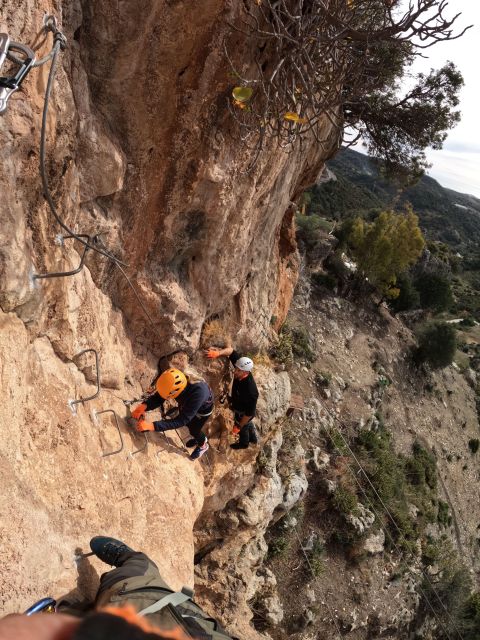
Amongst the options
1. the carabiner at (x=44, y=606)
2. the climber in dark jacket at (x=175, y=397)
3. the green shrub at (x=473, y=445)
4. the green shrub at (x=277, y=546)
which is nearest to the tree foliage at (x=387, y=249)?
the green shrub at (x=473, y=445)

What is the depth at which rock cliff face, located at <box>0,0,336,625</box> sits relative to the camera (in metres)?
3.61

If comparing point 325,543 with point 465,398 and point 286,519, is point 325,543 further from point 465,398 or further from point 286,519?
point 465,398

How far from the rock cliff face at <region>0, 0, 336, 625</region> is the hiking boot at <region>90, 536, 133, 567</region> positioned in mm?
215

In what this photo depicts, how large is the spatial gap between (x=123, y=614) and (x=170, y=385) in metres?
4.32

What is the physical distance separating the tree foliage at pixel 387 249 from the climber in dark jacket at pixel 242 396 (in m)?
18.4

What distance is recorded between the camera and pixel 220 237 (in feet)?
21.5

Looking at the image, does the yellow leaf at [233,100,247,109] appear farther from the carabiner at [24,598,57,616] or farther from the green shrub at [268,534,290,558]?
the green shrub at [268,534,290,558]

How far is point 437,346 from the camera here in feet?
78.4

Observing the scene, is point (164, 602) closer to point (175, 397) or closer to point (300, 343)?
point (175, 397)

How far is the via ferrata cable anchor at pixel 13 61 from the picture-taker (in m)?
3.00

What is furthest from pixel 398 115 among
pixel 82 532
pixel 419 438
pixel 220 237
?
pixel 419 438

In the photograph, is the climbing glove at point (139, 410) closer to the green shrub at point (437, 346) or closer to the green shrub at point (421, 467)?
the green shrub at point (421, 467)

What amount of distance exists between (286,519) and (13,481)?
426 inches

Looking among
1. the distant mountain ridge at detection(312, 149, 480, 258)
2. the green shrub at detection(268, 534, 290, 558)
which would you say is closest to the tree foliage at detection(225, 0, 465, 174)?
the green shrub at detection(268, 534, 290, 558)
